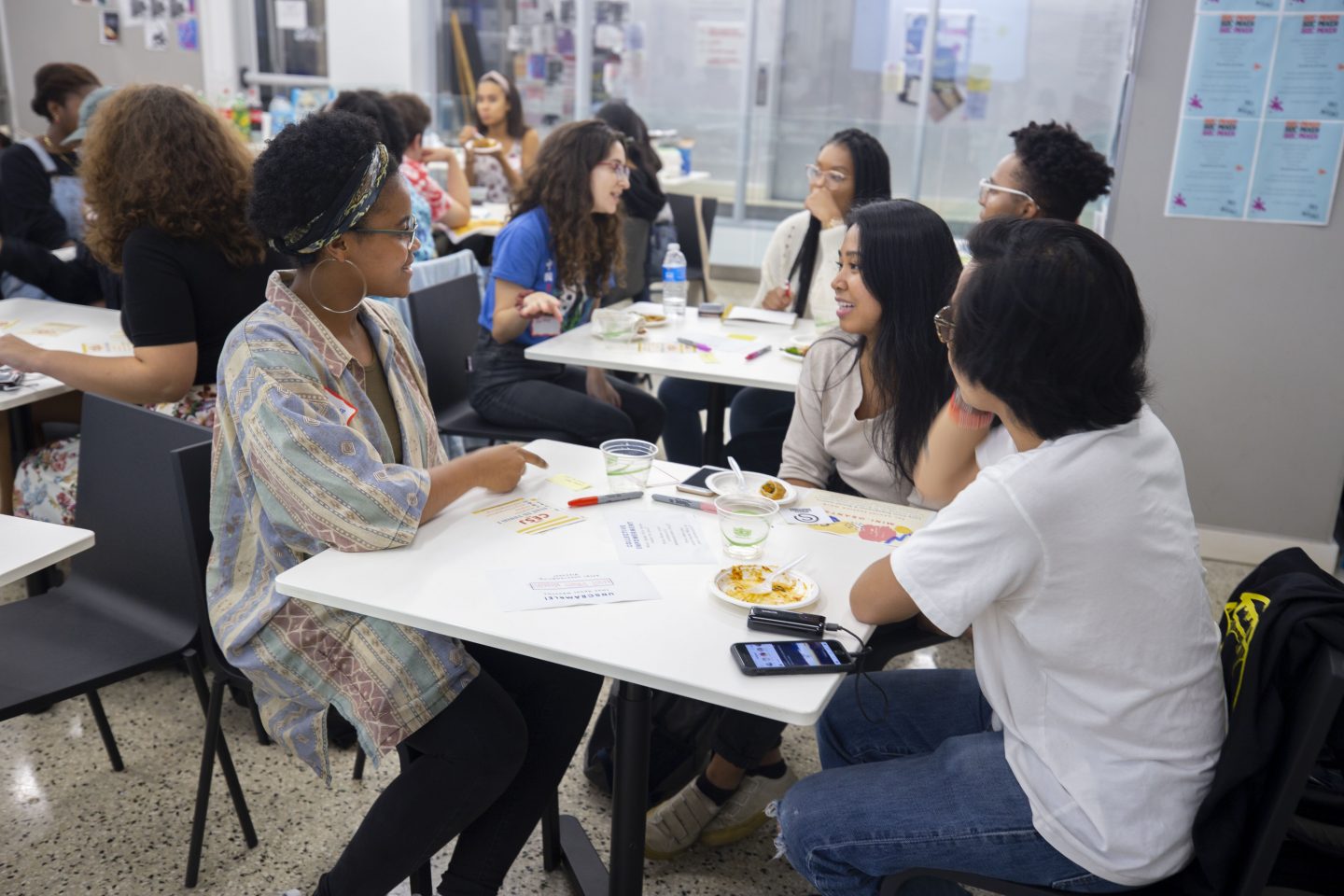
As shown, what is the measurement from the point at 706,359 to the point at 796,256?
0.83 meters

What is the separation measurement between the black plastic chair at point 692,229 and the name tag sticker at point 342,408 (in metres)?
3.60

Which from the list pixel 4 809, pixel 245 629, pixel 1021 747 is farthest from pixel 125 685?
pixel 1021 747

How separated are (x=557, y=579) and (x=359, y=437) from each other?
39 cm

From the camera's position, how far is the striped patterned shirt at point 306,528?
5.22 ft

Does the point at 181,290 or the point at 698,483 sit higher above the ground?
the point at 181,290

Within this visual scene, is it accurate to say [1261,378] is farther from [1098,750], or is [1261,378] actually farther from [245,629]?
[245,629]

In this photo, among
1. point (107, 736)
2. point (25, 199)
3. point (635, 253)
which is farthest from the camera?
point (635, 253)

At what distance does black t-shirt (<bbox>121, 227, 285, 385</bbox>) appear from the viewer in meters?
2.32

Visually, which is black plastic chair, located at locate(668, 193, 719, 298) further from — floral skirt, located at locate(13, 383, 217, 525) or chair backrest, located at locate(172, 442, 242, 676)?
chair backrest, located at locate(172, 442, 242, 676)

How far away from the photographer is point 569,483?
1.99 m

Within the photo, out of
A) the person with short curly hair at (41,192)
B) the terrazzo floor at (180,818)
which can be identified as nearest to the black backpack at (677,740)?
the terrazzo floor at (180,818)

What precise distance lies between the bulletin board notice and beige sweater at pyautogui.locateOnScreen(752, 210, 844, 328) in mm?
1110

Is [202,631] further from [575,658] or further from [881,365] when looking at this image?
[881,365]

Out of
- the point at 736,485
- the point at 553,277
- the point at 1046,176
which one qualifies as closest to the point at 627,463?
the point at 736,485
